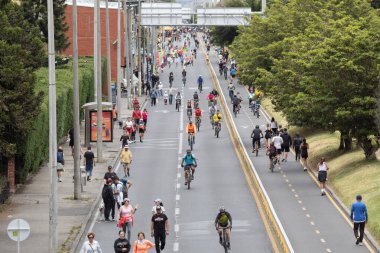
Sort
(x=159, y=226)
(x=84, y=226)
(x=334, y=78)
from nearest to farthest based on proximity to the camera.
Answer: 1. (x=159, y=226)
2. (x=84, y=226)
3. (x=334, y=78)

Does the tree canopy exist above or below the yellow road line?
above

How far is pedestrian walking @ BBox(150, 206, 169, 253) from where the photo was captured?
3453 centimetres

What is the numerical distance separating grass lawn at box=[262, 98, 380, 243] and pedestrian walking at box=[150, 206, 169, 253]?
661 centimetres

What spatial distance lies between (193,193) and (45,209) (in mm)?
6794

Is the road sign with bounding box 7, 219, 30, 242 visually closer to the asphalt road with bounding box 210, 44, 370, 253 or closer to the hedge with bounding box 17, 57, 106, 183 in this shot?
the asphalt road with bounding box 210, 44, 370, 253

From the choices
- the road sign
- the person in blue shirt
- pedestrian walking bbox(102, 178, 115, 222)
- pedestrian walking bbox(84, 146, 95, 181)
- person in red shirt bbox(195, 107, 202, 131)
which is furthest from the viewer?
person in red shirt bbox(195, 107, 202, 131)

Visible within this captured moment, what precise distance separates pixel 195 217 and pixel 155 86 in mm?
63358

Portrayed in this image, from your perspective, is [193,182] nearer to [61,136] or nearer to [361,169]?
[361,169]

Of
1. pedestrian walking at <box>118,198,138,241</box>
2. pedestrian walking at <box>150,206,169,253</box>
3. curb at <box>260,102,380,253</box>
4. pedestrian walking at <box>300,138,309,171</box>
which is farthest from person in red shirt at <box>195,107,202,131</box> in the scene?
pedestrian walking at <box>150,206,169,253</box>

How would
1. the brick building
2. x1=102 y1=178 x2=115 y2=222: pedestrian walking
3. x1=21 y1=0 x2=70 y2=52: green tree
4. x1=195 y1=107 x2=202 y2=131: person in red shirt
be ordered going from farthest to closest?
the brick building → x1=21 y1=0 x2=70 y2=52: green tree → x1=195 y1=107 x2=202 y2=131: person in red shirt → x1=102 y1=178 x2=115 y2=222: pedestrian walking

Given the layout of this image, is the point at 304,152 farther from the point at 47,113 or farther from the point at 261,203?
the point at 47,113

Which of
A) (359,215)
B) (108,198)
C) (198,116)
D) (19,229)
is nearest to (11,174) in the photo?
(108,198)

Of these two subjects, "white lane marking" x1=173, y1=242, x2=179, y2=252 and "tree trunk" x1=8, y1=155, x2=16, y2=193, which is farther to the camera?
"tree trunk" x1=8, y1=155, x2=16, y2=193

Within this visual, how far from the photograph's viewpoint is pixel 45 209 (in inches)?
1766
